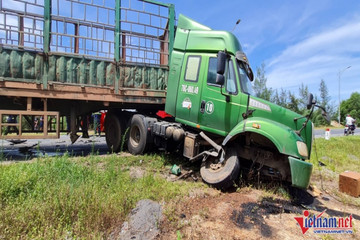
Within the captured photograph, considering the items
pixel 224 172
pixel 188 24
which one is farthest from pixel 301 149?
pixel 188 24

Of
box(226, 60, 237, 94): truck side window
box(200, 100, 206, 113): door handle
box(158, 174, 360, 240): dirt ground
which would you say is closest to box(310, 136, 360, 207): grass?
box(158, 174, 360, 240): dirt ground

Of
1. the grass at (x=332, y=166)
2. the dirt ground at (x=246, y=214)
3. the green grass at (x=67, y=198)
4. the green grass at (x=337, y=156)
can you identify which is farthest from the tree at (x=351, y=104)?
the green grass at (x=67, y=198)

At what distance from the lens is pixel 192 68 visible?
16.3ft

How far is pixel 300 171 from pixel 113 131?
539 cm

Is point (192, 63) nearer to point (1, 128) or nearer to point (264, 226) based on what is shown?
point (264, 226)

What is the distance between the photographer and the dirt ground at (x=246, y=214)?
2.69 m

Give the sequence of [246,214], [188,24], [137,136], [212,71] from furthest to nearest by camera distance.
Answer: [137,136] → [188,24] → [212,71] → [246,214]

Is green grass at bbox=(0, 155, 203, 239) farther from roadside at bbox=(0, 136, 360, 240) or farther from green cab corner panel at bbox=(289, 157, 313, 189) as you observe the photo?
green cab corner panel at bbox=(289, 157, 313, 189)

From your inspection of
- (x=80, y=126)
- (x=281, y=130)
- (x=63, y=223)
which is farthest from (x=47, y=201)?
(x=80, y=126)

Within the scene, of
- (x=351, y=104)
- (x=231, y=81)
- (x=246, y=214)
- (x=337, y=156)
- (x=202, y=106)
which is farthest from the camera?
(x=351, y=104)

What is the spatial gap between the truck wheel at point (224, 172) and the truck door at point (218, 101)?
1.80 ft

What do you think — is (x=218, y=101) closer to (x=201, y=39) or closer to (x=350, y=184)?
(x=201, y=39)

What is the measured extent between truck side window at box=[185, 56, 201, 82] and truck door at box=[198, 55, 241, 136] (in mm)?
220

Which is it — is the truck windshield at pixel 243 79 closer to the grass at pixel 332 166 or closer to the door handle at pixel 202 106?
the door handle at pixel 202 106
